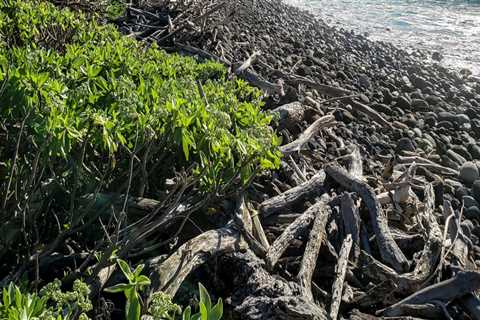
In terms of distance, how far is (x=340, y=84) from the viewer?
997cm

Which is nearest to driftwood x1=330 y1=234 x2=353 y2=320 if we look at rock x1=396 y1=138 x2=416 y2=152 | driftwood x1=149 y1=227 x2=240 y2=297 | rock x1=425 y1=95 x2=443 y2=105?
driftwood x1=149 y1=227 x2=240 y2=297

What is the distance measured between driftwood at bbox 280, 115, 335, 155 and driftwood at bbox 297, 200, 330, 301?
0.96 m

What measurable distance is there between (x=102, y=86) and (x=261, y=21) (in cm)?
1248

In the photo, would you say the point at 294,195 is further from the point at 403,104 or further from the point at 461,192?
the point at 403,104

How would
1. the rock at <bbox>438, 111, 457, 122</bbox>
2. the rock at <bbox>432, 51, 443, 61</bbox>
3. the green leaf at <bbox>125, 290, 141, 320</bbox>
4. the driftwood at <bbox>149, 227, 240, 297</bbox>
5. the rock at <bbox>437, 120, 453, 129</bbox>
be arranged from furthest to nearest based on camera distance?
the rock at <bbox>432, 51, 443, 61</bbox>, the rock at <bbox>438, 111, 457, 122</bbox>, the rock at <bbox>437, 120, 453, 129</bbox>, the driftwood at <bbox>149, 227, 240, 297</bbox>, the green leaf at <bbox>125, 290, 141, 320</bbox>

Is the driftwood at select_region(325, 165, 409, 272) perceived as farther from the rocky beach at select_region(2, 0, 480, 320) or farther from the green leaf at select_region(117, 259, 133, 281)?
the green leaf at select_region(117, 259, 133, 281)

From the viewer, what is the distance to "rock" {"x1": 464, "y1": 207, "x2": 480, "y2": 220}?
623cm

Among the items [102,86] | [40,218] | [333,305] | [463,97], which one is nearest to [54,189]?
[40,218]

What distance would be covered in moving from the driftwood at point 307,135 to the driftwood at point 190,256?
1832mm

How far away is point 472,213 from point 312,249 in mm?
3382

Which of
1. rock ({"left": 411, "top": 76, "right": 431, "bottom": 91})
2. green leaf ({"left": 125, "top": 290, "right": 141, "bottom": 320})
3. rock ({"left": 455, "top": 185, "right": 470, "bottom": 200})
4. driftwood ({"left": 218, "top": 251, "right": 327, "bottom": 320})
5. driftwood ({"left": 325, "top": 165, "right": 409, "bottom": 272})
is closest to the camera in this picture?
green leaf ({"left": 125, "top": 290, "right": 141, "bottom": 320})

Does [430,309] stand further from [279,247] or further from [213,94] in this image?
[213,94]

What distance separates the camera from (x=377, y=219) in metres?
4.53

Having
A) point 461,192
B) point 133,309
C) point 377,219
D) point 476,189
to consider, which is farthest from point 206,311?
point 476,189
